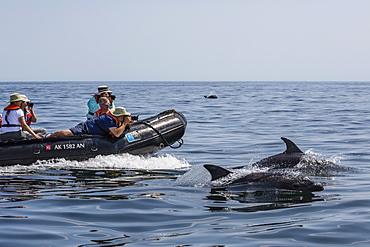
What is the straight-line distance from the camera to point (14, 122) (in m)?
13.0

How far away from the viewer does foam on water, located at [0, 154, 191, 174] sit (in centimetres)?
1287

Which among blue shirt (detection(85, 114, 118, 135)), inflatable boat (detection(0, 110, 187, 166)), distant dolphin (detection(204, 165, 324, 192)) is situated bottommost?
distant dolphin (detection(204, 165, 324, 192))

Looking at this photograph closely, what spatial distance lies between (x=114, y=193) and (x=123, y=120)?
3.91 m

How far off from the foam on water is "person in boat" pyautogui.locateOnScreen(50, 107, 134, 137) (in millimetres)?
650

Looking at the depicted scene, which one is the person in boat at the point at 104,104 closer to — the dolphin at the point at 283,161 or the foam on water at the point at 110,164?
the foam on water at the point at 110,164

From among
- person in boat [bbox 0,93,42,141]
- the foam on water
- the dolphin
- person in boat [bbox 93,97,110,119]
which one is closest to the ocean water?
the foam on water

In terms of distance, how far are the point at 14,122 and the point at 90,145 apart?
184cm

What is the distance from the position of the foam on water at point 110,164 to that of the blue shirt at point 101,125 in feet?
2.19

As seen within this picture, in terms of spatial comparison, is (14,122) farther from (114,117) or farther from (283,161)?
(283,161)

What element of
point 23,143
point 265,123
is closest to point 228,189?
point 23,143

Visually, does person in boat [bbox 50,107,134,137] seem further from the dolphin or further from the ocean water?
the dolphin

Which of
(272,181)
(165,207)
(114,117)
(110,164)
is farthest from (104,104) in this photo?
(165,207)

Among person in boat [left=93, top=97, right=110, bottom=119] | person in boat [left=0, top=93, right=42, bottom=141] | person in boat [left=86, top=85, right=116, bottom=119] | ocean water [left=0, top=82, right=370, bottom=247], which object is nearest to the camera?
ocean water [left=0, top=82, right=370, bottom=247]

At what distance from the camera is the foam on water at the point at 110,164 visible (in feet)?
42.2
